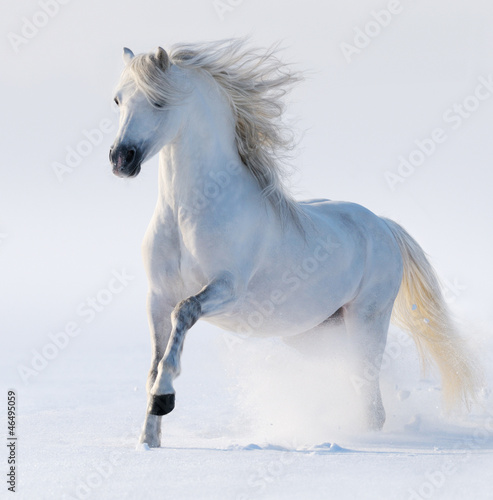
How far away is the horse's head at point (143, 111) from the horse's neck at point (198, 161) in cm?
16

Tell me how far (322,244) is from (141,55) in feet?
5.59

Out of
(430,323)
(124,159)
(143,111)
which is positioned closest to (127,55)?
(143,111)

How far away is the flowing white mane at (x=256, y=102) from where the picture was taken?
15.0 feet

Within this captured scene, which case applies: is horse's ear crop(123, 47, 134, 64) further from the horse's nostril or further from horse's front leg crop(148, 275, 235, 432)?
horse's front leg crop(148, 275, 235, 432)

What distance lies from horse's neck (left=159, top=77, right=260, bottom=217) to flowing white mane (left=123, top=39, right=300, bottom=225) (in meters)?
0.18

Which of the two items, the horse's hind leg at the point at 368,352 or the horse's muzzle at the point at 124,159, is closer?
the horse's muzzle at the point at 124,159

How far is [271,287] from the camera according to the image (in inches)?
184

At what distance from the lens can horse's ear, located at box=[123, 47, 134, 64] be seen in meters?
4.45

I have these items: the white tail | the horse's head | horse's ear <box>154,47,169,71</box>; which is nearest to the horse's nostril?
the horse's head

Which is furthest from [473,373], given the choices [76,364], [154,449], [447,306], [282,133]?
[76,364]

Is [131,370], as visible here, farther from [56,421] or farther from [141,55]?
[141,55]

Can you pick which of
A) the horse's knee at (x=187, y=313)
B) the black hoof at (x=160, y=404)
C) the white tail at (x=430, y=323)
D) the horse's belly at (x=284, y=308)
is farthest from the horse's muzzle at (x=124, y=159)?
the white tail at (x=430, y=323)

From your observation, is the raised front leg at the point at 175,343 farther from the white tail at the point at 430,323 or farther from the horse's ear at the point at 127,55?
the white tail at the point at 430,323

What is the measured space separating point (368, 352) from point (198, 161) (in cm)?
199
